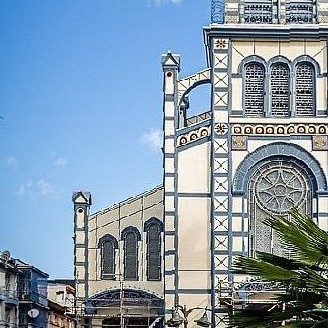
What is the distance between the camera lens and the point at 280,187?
96.1ft

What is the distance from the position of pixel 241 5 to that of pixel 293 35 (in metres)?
2.03

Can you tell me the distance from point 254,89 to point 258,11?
2.66m

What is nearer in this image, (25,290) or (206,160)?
(206,160)

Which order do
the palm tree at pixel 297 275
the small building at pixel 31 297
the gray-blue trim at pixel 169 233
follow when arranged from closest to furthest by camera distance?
the palm tree at pixel 297 275, the gray-blue trim at pixel 169 233, the small building at pixel 31 297

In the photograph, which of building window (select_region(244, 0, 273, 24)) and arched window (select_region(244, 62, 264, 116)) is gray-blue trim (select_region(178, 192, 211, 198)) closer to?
arched window (select_region(244, 62, 264, 116))

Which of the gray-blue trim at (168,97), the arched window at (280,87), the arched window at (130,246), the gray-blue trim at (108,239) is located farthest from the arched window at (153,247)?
the arched window at (280,87)

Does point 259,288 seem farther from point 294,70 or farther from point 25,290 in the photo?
point 25,290

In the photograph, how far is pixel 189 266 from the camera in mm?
28906

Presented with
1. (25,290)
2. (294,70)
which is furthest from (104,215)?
(25,290)

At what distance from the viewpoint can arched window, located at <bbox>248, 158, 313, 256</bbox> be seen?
29.1 metres

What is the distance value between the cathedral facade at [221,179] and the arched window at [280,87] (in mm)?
32

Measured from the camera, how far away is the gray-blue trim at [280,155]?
29.1 metres

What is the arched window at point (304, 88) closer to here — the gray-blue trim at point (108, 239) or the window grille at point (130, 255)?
the window grille at point (130, 255)

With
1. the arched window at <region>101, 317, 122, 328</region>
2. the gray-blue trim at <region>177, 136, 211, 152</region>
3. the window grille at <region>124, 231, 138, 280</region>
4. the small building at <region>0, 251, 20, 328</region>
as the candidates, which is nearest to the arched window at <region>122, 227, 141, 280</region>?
the window grille at <region>124, 231, 138, 280</region>
